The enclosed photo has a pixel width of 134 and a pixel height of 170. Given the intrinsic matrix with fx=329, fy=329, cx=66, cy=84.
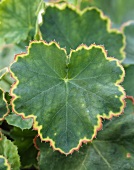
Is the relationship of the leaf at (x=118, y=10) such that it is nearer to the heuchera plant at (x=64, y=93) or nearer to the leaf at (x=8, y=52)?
the heuchera plant at (x=64, y=93)

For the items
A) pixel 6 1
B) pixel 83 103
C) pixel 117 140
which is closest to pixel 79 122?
pixel 83 103

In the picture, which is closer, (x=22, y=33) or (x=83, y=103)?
(x=83, y=103)

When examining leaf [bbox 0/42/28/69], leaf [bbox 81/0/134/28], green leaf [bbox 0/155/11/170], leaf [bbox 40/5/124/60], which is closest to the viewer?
green leaf [bbox 0/155/11/170]

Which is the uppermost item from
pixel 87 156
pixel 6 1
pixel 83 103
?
pixel 6 1

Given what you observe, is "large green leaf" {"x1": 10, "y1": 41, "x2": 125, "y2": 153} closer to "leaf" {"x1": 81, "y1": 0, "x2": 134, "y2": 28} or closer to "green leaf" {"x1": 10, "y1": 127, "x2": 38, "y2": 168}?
"green leaf" {"x1": 10, "y1": 127, "x2": 38, "y2": 168}

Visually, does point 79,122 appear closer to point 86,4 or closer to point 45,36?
point 45,36

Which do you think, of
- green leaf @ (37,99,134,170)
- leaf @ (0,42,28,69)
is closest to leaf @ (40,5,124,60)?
leaf @ (0,42,28,69)
